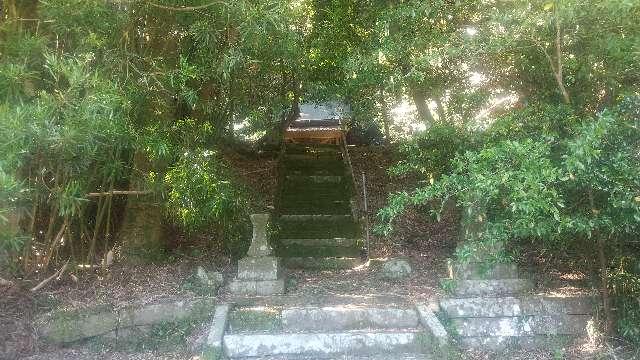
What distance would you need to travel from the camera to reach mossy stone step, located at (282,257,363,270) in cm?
739

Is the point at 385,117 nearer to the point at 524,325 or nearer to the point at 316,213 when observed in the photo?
the point at 316,213

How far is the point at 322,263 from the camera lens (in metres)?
7.43

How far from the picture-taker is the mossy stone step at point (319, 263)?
7.39m

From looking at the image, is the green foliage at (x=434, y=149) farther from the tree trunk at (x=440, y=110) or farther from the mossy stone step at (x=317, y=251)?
the mossy stone step at (x=317, y=251)

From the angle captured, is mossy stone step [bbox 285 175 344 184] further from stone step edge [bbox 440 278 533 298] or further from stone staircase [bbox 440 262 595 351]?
stone staircase [bbox 440 262 595 351]

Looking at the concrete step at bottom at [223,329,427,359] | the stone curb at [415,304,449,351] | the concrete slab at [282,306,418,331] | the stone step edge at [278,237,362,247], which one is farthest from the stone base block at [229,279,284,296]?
the stone step edge at [278,237,362,247]

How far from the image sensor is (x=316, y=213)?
8828 mm

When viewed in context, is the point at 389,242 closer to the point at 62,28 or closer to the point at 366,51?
the point at 366,51

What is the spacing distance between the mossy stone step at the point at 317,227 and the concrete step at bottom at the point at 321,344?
126 inches

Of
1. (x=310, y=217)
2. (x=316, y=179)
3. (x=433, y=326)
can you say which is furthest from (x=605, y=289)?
(x=316, y=179)

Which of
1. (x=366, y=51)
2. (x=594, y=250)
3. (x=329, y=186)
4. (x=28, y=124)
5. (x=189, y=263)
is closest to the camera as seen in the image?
(x=28, y=124)

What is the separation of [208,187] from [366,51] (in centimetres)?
258

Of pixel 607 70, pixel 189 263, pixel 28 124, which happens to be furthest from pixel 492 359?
pixel 28 124

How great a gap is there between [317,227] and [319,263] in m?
1.12
